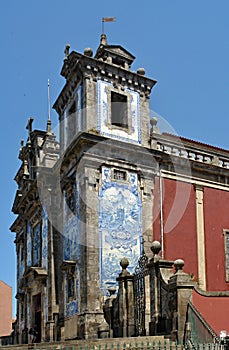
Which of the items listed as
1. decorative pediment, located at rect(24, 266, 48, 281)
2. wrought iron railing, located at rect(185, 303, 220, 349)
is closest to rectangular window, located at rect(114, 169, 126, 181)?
decorative pediment, located at rect(24, 266, 48, 281)

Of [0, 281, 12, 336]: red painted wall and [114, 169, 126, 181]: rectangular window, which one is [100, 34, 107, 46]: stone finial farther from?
[0, 281, 12, 336]: red painted wall

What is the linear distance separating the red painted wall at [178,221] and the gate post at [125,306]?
2.98 meters

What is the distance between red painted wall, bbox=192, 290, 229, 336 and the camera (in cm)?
1540

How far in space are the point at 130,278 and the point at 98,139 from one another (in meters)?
5.23

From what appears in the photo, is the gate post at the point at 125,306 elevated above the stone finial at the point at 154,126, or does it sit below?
below

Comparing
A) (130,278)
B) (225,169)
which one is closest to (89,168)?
(130,278)

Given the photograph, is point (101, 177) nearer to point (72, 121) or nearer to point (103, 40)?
point (72, 121)

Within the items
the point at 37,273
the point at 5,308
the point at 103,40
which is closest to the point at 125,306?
the point at 37,273

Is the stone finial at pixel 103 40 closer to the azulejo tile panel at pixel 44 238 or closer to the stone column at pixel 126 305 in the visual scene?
the azulejo tile panel at pixel 44 238

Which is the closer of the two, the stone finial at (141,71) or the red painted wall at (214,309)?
the red painted wall at (214,309)

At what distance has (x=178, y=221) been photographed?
2088 centimetres

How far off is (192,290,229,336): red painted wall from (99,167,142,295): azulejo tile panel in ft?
14.0

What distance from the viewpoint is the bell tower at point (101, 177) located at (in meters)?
19.0

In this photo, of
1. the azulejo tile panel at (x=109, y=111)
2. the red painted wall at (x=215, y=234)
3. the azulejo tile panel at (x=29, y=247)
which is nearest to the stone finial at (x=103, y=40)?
the azulejo tile panel at (x=109, y=111)
